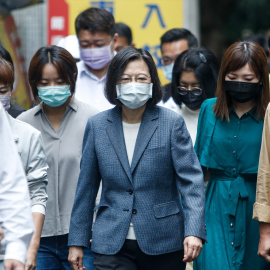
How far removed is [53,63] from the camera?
5.91 metres

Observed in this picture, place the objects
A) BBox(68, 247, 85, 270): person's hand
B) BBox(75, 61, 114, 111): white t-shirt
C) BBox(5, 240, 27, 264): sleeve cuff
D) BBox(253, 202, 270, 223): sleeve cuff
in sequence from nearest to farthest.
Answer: BBox(5, 240, 27, 264): sleeve cuff → BBox(68, 247, 85, 270): person's hand → BBox(253, 202, 270, 223): sleeve cuff → BBox(75, 61, 114, 111): white t-shirt

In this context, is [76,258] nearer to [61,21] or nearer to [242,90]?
[242,90]

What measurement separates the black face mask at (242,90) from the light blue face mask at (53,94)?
1.23 metres

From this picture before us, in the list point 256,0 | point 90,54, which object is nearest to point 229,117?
point 90,54

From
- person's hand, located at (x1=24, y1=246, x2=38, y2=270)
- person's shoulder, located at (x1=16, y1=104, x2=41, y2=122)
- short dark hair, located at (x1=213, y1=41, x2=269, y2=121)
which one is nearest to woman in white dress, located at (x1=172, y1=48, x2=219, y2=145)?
short dark hair, located at (x1=213, y1=41, x2=269, y2=121)

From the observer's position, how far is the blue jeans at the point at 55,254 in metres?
5.69

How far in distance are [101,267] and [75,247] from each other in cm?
27

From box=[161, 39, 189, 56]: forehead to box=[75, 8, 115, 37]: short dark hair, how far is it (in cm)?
82

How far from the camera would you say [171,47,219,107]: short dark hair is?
21.3ft

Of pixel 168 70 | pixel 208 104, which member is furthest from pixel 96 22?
pixel 208 104

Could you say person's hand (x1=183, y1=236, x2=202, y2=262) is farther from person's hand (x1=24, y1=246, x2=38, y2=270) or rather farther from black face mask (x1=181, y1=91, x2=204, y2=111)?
black face mask (x1=181, y1=91, x2=204, y2=111)

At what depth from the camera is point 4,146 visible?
3.87 metres

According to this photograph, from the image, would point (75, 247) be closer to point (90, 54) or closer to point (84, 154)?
point (84, 154)

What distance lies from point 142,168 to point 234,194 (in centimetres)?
97
